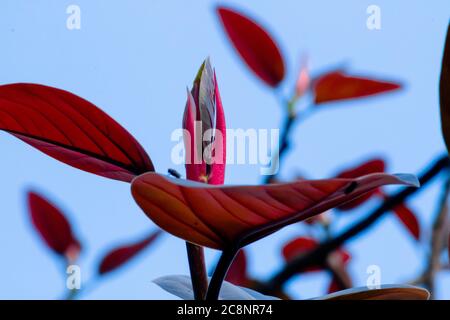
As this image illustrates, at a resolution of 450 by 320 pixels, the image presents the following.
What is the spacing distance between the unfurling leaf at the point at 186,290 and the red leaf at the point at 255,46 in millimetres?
517

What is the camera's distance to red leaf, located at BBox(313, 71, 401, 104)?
98 centimetres

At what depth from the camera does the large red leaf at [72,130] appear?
480 mm

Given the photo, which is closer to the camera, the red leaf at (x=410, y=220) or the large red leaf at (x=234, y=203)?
the large red leaf at (x=234, y=203)

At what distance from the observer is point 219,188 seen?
0.39 metres

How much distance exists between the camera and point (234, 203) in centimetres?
40

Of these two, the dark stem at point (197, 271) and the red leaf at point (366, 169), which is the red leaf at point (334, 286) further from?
the dark stem at point (197, 271)

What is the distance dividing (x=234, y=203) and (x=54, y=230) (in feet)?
2.47

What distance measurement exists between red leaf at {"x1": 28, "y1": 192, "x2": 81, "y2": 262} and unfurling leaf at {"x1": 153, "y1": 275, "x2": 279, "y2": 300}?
0.61 meters

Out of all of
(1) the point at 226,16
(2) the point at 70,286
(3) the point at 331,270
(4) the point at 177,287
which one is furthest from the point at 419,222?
(4) the point at 177,287

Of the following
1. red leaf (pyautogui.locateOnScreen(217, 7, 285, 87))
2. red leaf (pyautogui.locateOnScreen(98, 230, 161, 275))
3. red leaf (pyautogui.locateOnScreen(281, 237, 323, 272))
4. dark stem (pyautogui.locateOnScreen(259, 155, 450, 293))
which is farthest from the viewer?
red leaf (pyautogui.locateOnScreen(281, 237, 323, 272))

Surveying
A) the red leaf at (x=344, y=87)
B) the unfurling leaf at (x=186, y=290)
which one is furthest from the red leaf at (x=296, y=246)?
the unfurling leaf at (x=186, y=290)

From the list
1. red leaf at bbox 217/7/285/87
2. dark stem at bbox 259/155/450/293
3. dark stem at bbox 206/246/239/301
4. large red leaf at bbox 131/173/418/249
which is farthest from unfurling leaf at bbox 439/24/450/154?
red leaf at bbox 217/7/285/87

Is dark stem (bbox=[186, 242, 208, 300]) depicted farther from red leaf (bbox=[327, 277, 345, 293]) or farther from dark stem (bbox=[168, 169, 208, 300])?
red leaf (bbox=[327, 277, 345, 293])

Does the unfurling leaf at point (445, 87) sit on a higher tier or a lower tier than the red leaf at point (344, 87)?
lower
